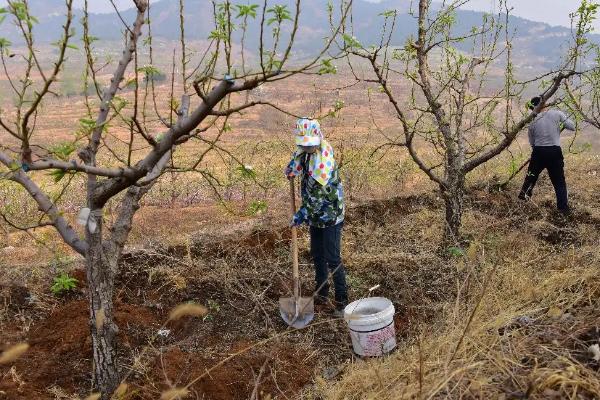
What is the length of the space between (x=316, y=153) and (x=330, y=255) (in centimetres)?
85

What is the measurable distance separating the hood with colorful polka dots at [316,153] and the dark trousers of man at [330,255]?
46cm

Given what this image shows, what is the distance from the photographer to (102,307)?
2.99 meters

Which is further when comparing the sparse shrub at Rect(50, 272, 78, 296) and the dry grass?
the sparse shrub at Rect(50, 272, 78, 296)

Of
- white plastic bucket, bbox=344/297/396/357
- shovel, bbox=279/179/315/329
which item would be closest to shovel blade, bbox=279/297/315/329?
shovel, bbox=279/179/315/329

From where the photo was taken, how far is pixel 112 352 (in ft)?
10.2

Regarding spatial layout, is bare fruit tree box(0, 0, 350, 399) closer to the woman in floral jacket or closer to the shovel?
the woman in floral jacket

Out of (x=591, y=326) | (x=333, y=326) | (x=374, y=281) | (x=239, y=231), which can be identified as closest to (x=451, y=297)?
(x=374, y=281)

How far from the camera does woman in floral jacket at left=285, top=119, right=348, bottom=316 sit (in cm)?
392

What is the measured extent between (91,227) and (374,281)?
9.10ft

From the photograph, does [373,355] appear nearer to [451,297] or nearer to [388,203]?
[451,297]

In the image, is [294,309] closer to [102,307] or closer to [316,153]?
[316,153]

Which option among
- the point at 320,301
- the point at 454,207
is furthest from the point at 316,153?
the point at 454,207

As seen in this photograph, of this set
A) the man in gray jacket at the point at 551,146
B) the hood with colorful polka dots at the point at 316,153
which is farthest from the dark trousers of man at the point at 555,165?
the hood with colorful polka dots at the point at 316,153

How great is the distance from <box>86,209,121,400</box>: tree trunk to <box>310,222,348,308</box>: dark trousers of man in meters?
1.65
